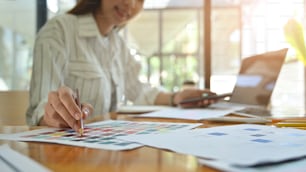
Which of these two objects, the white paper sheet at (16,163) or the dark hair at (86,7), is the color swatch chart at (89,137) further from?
the dark hair at (86,7)

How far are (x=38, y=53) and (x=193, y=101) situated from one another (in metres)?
0.51

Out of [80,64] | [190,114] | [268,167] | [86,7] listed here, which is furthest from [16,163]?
[86,7]

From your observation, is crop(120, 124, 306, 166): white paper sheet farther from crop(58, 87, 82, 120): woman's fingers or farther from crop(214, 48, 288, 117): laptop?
crop(214, 48, 288, 117): laptop

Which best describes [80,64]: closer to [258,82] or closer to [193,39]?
[258,82]

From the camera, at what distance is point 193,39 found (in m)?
3.73

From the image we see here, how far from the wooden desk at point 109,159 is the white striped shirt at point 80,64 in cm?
40

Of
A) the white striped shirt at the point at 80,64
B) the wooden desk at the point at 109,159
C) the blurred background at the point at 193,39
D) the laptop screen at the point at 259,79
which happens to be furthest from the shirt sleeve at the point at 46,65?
the laptop screen at the point at 259,79

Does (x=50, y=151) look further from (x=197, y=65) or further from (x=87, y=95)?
(x=197, y=65)

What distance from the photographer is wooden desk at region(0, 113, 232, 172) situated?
0.34 m

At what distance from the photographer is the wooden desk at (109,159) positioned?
34cm

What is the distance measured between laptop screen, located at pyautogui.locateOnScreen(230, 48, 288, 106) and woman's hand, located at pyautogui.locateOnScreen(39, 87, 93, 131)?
0.73 metres

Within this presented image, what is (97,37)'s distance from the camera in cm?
132

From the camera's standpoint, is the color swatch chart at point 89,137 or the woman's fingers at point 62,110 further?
the woman's fingers at point 62,110

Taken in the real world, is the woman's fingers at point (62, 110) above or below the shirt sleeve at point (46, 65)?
below
